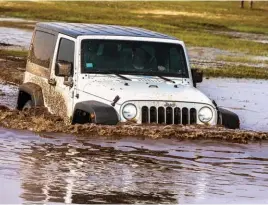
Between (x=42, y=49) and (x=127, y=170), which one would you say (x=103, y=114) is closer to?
(x=127, y=170)

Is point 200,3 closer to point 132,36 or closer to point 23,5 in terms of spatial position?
point 23,5

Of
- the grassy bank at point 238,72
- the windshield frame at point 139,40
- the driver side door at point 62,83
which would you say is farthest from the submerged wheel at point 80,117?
the grassy bank at point 238,72

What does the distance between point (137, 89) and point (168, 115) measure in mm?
530

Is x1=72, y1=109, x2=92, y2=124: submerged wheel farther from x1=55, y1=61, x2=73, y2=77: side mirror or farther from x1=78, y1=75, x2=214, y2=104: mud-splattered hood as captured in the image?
x1=55, y1=61, x2=73, y2=77: side mirror

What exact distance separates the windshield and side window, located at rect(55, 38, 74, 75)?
0.25 m

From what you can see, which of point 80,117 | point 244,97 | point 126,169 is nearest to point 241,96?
point 244,97

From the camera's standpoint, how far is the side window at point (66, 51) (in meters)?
12.5

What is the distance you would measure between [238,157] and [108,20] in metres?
41.1

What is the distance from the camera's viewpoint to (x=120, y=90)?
11.8 metres

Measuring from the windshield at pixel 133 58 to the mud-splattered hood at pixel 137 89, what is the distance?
200 mm

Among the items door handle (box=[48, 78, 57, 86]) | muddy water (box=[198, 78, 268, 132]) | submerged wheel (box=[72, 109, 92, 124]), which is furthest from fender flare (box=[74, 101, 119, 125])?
muddy water (box=[198, 78, 268, 132])

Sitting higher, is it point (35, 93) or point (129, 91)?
point (129, 91)

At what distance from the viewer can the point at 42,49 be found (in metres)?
13.7

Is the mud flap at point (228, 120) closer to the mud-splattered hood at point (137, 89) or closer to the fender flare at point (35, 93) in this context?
the mud-splattered hood at point (137, 89)
